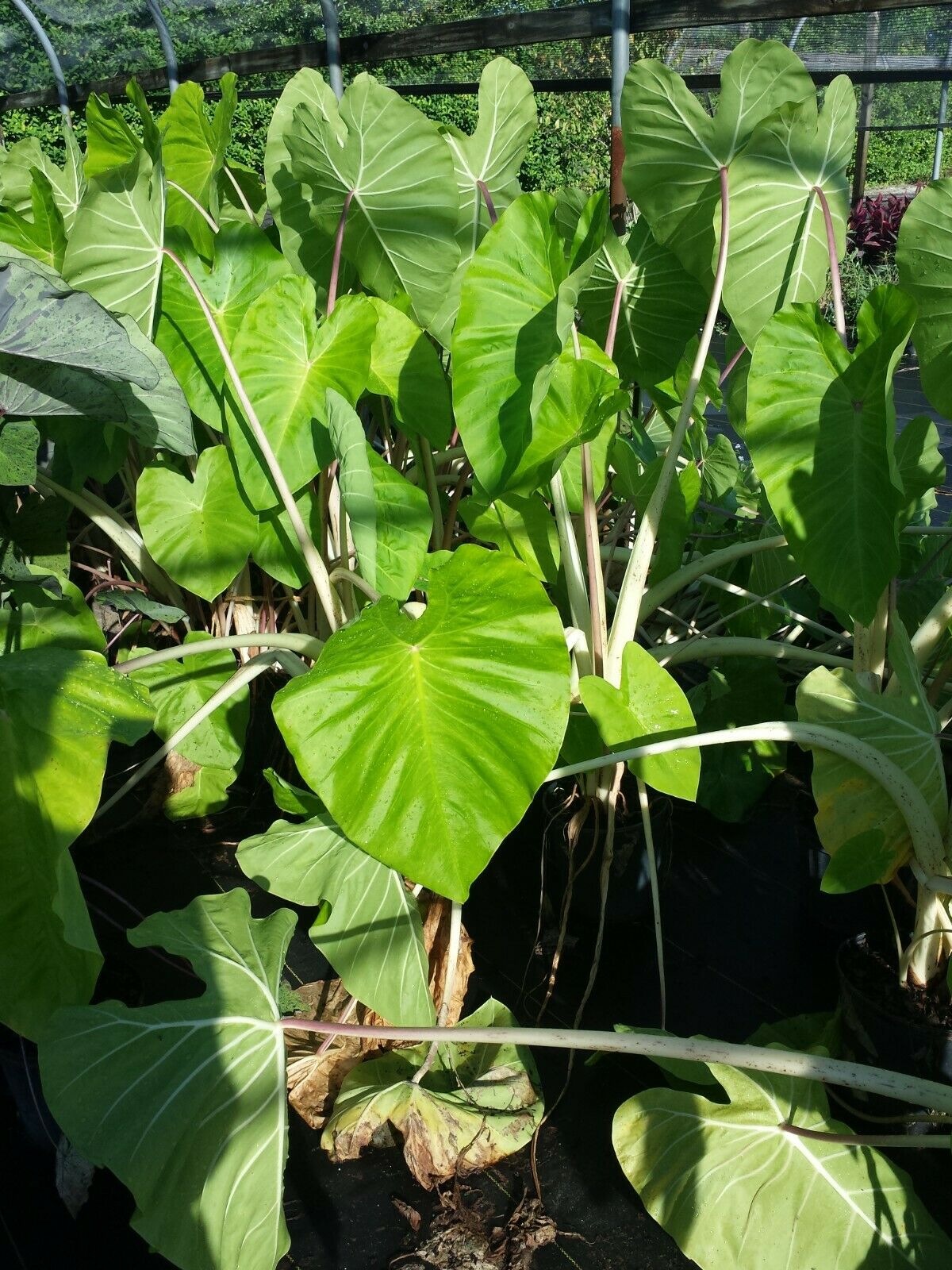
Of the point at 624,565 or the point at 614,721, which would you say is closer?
the point at 614,721

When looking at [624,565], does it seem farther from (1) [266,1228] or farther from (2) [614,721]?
(1) [266,1228]

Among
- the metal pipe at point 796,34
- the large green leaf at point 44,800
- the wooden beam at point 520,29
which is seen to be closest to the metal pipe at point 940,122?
the metal pipe at point 796,34

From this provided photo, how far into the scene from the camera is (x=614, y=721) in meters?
1.13

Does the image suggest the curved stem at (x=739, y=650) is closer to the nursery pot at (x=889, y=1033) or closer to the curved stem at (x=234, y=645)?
the nursery pot at (x=889, y=1033)

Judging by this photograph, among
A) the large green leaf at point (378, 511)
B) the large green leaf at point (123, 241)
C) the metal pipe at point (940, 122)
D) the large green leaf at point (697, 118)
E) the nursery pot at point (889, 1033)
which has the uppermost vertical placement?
the metal pipe at point (940, 122)

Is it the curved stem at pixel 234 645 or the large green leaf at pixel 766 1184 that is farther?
the curved stem at pixel 234 645

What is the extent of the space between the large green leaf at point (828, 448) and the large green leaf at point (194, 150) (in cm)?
104

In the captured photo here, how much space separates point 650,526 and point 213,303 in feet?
2.88

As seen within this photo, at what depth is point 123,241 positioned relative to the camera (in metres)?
1.51

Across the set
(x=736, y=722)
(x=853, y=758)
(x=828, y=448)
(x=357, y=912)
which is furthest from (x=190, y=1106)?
(x=736, y=722)

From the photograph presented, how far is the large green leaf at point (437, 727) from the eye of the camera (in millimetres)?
875

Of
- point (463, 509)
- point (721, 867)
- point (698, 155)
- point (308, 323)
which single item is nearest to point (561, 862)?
point (721, 867)

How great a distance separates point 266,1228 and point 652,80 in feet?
4.66

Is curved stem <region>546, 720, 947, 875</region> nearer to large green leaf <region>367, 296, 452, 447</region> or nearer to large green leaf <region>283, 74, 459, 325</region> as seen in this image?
large green leaf <region>367, 296, 452, 447</region>
